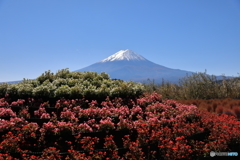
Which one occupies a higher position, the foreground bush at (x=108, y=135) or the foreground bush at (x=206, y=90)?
the foreground bush at (x=206, y=90)

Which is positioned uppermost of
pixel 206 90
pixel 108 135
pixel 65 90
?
pixel 65 90

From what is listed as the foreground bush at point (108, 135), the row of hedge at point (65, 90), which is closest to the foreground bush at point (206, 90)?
the row of hedge at point (65, 90)

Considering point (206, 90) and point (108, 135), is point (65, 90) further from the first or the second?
point (206, 90)

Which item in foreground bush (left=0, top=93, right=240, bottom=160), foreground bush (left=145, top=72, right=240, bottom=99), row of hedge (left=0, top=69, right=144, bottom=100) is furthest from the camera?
foreground bush (left=145, top=72, right=240, bottom=99)

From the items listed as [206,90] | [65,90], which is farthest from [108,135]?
[206,90]

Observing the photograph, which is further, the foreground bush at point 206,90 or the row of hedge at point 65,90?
the foreground bush at point 206,90

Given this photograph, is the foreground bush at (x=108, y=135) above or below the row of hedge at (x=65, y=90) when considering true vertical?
below

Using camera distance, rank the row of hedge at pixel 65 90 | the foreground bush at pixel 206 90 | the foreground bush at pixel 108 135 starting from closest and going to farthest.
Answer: the foreground bush at pixel 108 135 → the row of hedge at pixel 65 90 → the foreground bush at pixel 206 90

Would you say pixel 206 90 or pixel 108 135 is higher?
pixel 206 90

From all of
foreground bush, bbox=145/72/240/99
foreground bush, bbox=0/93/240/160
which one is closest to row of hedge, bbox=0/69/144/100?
foreground bush, bbox=0/93/240/160

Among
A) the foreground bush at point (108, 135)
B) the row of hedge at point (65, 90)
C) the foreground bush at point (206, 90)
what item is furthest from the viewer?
the foreground bush at point (206, 90)

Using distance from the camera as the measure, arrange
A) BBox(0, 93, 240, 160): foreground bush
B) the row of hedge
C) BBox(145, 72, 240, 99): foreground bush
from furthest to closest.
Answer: BBox(145, 72, 240, 99): foreground bush
the row of hedge
BBox(0, 93, 240, 160): foreground bush

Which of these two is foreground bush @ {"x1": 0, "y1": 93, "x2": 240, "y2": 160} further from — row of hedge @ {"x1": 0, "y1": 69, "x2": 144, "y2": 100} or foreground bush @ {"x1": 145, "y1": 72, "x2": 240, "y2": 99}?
foreground bush @ {"x1": 145, "y1": 72, "x2": 240, "y2": 99}

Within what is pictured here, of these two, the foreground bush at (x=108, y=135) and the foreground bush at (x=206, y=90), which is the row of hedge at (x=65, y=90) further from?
the foreground bush at (x=206, y=90)
